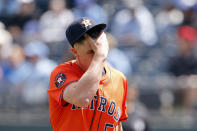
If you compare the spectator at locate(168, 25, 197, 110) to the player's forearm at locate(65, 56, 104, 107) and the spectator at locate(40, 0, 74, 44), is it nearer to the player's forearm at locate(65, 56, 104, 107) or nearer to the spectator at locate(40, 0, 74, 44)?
the spectator at locate(40, 0, 74, 44)

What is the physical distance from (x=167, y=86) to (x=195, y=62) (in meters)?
0.95

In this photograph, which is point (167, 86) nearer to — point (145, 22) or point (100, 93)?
point (145, 22)

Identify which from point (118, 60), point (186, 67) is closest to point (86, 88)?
point (118, 60)

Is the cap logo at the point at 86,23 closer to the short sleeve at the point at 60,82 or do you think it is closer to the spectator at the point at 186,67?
the short sleeve at the point at 60,82

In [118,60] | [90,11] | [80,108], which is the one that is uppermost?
[90,11]

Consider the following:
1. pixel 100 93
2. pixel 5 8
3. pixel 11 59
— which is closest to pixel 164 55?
pixel 11 59

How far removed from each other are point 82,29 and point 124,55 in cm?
593

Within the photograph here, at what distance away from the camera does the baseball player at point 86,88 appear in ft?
9.71

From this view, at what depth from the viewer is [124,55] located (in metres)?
8.92

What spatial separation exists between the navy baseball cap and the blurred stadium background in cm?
304

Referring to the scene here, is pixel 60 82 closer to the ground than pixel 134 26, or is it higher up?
closer to the ground

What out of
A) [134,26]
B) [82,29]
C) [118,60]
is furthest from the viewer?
[134,26]

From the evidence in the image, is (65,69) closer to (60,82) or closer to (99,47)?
(60,82)

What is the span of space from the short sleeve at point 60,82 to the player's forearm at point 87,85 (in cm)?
18
